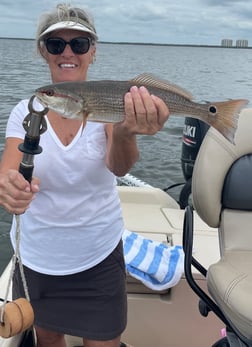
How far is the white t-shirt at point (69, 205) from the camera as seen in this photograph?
1.89 metres

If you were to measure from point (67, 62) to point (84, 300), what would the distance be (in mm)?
1002

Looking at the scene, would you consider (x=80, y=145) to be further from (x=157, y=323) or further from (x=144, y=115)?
(x=157, y=323)

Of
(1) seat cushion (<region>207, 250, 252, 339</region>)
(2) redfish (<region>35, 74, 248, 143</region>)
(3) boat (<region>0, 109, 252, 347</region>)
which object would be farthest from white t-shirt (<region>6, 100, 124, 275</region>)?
(3) boat (<region>0, 109, 252, 347</region>)

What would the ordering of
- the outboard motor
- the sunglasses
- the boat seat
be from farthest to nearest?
the outboard motor, the boat seat, the sunglasses

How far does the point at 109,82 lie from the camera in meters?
1.73

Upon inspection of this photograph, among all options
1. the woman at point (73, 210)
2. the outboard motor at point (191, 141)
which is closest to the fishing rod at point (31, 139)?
the woman at point (73, 210)

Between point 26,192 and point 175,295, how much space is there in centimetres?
153

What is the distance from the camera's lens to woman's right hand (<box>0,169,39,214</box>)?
5.19 feet

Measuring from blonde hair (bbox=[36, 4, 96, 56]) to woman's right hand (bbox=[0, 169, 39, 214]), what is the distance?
2.19 feet

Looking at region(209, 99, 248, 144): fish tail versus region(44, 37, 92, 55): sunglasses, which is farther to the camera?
region(44, 37, 92, 55): sunglasses

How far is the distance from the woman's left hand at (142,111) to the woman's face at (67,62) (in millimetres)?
389

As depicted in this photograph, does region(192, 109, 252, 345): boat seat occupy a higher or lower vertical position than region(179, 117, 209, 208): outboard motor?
higher

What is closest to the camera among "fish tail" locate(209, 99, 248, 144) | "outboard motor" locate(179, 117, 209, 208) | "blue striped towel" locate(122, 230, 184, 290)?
"fish tail" locate(209, 99, 248, 144)

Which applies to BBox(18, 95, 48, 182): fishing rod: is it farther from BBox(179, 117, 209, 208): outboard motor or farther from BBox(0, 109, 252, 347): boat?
BBox(179, 117, 209, 208): outboard motor
